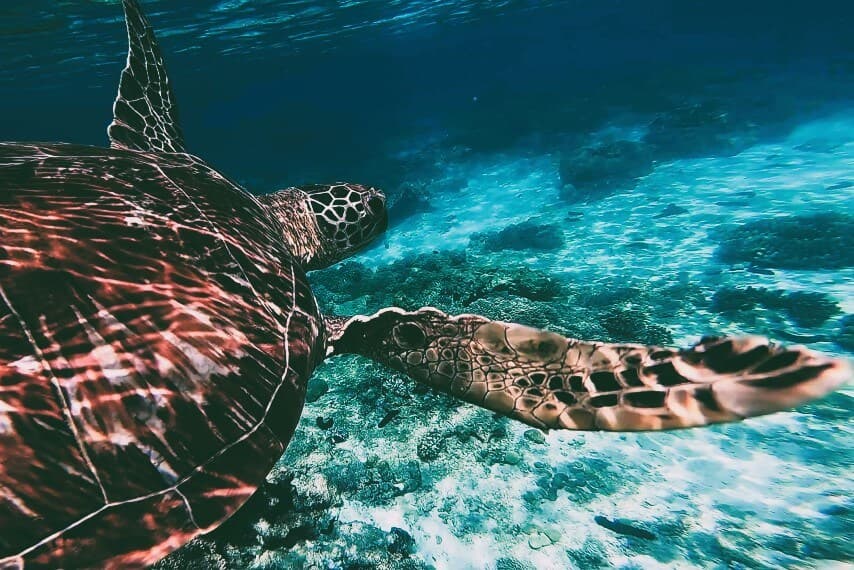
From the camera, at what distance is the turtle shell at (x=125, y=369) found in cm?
127

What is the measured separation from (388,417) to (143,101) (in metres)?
4.55

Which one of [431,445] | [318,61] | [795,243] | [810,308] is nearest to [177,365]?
[431,445]

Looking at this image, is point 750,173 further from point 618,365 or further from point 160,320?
point 160,320

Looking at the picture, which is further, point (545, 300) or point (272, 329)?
point (545, 300)

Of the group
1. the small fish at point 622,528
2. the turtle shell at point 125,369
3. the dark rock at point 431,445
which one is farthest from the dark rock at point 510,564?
the turtle shell at point 125,369

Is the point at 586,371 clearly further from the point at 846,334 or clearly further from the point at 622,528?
the point at 846,334

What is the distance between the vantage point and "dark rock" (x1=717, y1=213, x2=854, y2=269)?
857 cm

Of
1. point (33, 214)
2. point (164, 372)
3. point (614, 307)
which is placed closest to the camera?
point (164, 372)

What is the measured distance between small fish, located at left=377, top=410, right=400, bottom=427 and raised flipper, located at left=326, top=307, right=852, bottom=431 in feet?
9.34

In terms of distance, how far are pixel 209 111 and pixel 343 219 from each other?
278 ft

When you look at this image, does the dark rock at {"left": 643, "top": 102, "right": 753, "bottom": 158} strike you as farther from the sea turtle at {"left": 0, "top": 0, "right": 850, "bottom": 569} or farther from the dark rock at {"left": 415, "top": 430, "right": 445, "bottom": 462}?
the sea turtle at {"left": 0, "top": 0, "right": 850, "bottom": 569}

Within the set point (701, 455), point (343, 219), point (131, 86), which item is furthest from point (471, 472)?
point (131, 86)

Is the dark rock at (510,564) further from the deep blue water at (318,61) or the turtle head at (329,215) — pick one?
the deep blue water at (318,61)

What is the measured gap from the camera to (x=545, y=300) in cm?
786
